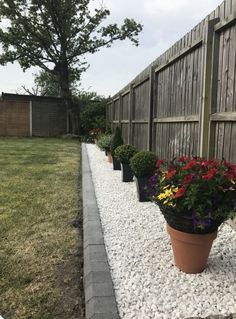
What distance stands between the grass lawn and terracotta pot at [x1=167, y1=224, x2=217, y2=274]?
75cm

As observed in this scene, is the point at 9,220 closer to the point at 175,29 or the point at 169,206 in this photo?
the point at 169,206

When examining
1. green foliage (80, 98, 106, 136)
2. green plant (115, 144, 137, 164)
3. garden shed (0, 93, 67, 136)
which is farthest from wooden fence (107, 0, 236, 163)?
garden shed (0, 93, 67, 136)

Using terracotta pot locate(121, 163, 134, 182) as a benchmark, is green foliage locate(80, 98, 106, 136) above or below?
above

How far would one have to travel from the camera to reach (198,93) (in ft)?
12.6

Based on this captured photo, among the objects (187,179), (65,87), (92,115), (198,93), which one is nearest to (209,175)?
(187,179)

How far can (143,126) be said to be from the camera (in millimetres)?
6977

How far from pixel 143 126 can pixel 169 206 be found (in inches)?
184

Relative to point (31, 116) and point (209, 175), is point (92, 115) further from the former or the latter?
point (209, 175)

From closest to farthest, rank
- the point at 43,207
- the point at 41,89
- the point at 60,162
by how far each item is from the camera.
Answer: the point at 43,207, the point at 60,162, the point at 41,89

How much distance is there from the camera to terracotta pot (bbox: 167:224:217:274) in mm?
2424

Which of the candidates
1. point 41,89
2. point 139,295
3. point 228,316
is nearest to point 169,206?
point 139,295

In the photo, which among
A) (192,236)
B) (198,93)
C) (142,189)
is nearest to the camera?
(192,236)

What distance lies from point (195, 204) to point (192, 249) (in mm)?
394

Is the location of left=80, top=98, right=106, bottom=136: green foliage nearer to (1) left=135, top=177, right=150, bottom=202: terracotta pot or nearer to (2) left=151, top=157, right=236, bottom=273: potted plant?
(1) left=135, top=177, right=150, bottom=202: terracotta pot
